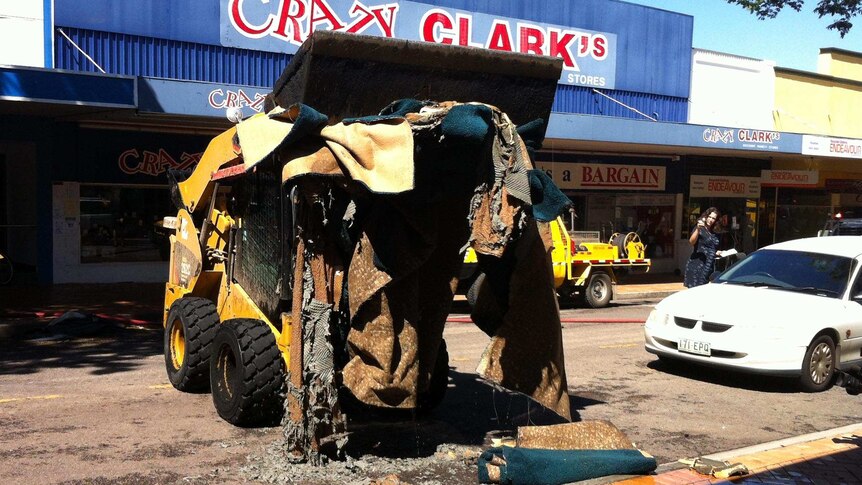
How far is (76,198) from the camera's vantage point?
685 inches

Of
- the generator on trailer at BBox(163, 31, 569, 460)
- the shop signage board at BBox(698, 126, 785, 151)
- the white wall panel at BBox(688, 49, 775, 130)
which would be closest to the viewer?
the generator on trailer at BBox(163, 31, 569, 460)

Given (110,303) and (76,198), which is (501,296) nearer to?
(110,303)

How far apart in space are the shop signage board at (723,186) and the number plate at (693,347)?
17.7 meters

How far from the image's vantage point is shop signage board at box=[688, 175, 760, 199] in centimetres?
2656

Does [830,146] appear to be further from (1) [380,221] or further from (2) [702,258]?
(1) [380,221]

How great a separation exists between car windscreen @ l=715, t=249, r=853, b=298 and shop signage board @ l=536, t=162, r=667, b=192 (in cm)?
1196

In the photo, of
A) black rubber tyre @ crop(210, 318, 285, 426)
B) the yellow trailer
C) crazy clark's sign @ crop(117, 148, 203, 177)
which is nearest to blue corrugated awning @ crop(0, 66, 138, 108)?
crazy clark's sign @ crop(117, 148, 203, 177)

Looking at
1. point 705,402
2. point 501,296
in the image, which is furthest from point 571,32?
point 501,296

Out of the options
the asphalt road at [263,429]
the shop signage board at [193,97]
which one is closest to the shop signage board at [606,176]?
the shop signage board at [193,97]

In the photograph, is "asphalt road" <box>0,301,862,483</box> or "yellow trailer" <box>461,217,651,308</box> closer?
"asphalt road" <box>0,301,862,483</box>

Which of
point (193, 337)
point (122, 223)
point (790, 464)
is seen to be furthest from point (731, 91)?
point (193, 337)

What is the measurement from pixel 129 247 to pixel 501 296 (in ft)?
46.1

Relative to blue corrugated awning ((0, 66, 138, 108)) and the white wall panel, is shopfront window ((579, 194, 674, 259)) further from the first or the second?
blue corrugated awning ((0, 66, 138, 108))

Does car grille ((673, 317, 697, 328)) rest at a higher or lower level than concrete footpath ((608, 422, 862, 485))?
higher
